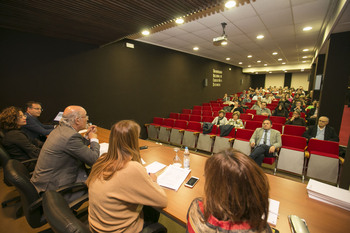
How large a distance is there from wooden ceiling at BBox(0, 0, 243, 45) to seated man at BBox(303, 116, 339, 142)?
316 centimetres

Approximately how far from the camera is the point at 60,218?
2.68 ft

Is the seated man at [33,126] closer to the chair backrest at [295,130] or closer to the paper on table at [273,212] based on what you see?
the paper on table at [273,212]

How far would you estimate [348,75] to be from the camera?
13.5 feet

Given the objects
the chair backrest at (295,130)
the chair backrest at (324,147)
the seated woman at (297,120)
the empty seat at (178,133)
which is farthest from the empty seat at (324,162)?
the empty seat at (178,133)

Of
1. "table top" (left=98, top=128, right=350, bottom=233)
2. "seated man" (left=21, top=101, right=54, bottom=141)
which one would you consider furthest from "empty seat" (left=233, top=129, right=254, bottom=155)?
"seated man" (left=21, top=101, right=54, bottom=141)

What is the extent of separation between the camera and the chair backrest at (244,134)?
4027 mm

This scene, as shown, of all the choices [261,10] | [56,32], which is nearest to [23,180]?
[56,32]

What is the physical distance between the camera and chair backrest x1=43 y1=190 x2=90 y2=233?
78 cm

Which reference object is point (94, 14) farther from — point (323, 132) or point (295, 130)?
point (323, 132)

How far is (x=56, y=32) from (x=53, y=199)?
378 centimetres

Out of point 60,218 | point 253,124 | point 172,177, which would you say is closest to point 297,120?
point 253,124

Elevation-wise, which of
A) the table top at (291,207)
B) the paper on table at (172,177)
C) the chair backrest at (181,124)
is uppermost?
the paper on table at (172,177)

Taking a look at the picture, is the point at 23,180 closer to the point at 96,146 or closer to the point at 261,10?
the point at 96,146

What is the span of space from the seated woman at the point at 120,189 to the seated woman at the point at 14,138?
1.80 m
